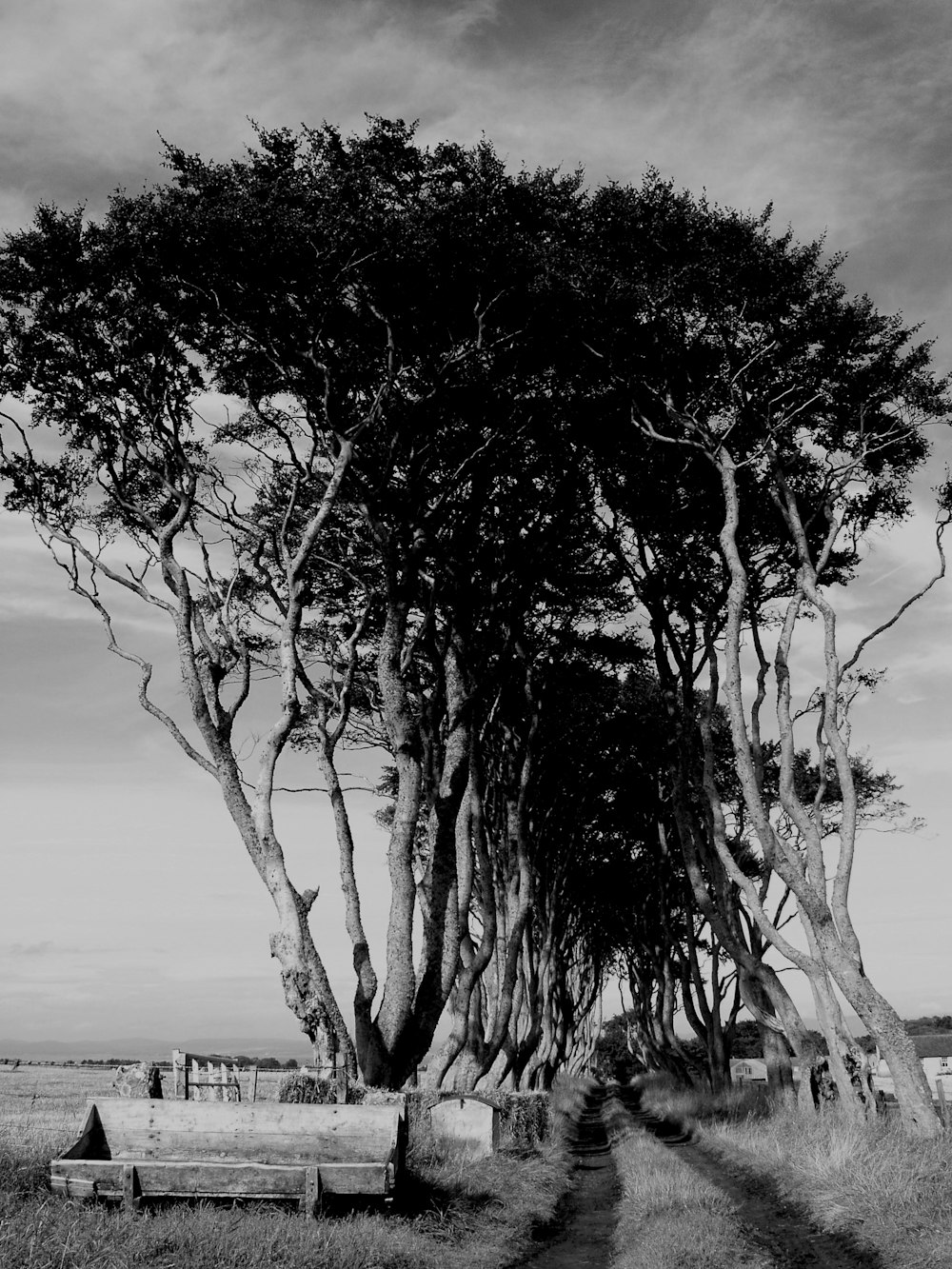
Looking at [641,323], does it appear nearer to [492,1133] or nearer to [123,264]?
[123,264]

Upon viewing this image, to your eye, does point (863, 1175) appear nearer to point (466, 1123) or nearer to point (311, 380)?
point (466, 1123)

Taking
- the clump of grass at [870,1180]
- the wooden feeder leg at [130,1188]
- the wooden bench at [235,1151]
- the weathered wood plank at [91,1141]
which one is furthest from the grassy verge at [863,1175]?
the weathered wood plank at [91,1141]

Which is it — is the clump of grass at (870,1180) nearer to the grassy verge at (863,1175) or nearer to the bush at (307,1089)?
the grassy verge at (863,1175)

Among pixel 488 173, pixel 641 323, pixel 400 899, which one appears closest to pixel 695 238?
pixel 641 323

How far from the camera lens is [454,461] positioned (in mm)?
16875

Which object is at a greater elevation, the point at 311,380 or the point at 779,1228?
the point at 311,380

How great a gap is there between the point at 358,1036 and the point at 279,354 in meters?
8.82

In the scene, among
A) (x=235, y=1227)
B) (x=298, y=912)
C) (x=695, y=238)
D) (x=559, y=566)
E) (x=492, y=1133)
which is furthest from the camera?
(x=559, y=566)

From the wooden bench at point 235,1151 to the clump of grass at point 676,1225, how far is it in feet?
7.50

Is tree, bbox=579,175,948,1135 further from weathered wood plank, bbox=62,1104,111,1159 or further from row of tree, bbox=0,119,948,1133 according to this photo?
weathered wood plank, bbox=62,1104,111,1159

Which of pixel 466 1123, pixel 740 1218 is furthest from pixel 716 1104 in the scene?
pixel 740 1218

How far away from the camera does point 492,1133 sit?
48.7 feet

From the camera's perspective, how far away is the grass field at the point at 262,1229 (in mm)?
7512

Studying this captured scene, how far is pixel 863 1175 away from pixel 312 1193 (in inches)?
218
